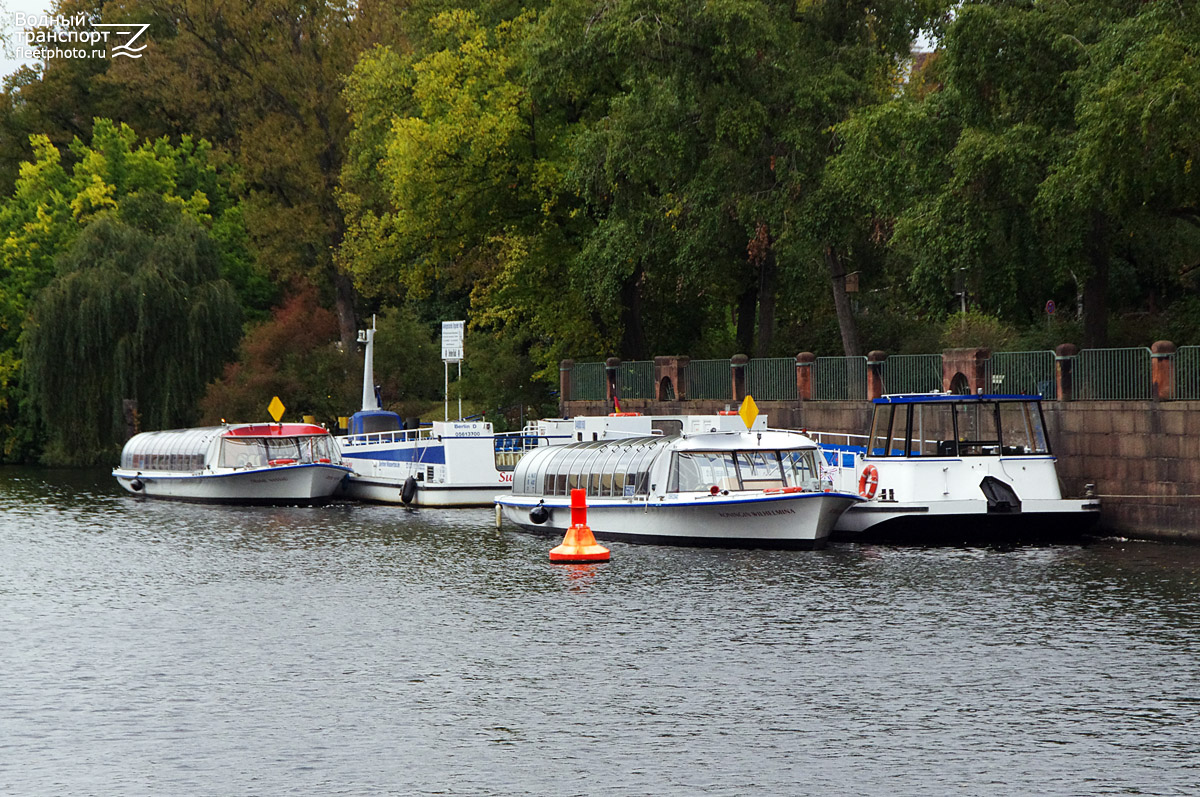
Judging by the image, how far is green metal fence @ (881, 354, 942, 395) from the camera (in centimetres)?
4162

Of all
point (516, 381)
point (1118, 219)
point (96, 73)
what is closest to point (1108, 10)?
point (1118, 219)

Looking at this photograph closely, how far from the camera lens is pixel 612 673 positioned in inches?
826

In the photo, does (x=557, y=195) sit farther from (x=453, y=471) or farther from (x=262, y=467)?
(x=262, y=467)

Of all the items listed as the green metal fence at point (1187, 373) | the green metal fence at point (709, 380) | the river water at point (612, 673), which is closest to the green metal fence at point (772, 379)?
the green metal fence at point (709, 380)

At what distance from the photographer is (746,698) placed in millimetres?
19328

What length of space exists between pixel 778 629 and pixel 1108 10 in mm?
19318

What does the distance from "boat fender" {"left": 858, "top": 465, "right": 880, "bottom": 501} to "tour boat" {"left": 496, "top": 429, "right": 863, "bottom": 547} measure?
1.45 m

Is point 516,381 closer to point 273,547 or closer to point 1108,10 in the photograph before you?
point 273,547

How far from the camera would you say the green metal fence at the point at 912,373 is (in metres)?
Answer: 41.6

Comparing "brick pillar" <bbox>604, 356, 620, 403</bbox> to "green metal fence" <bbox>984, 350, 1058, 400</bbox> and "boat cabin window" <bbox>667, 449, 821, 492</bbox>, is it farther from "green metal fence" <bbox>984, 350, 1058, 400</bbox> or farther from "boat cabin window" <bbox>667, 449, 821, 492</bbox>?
"boat cabin window" <bbox>667, 449, 821, 492</bbox>

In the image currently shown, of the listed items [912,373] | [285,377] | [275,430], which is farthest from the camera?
[285,377]

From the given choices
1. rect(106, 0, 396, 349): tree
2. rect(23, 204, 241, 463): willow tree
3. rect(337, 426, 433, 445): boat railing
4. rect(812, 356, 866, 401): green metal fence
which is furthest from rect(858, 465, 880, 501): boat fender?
rect(106, 0, 396, 349): tree

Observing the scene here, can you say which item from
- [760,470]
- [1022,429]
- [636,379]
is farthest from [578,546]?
[636,379]

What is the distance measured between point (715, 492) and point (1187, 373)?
407 inches
